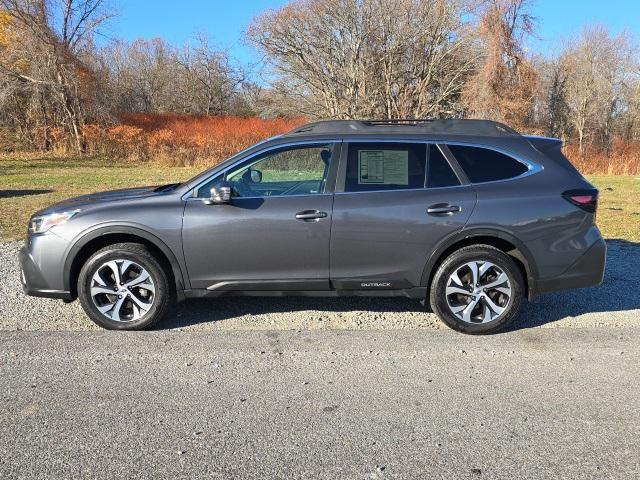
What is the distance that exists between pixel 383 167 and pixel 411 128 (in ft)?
1.83

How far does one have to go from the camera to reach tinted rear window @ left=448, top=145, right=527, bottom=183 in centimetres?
458

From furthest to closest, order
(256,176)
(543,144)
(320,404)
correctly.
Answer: (256,176) < (543,144) < (320,404)

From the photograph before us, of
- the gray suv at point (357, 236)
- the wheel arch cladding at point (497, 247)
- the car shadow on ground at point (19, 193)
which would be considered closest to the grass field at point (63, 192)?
the car shadow on ground at point (19, 193)

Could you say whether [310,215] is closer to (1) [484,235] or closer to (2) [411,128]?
(2) [411,128]

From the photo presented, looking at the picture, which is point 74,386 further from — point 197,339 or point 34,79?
point 34,79

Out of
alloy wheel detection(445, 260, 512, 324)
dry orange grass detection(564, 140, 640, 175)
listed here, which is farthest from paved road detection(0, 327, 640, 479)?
dry orange grass detection(564, 140, 640, 175)

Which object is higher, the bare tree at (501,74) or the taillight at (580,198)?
the bare tree at (501,74)

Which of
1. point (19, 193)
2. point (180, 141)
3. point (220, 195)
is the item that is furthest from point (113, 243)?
point (180, 141)

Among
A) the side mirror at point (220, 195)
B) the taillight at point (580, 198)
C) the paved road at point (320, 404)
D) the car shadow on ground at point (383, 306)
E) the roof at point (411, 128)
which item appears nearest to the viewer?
the paved road at point (320, 404)

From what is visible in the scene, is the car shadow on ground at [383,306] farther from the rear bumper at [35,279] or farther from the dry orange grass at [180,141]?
the dry orange grass at [180,141]

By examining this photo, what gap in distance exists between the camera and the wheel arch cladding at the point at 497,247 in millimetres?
4492

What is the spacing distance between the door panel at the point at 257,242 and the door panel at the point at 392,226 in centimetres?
14

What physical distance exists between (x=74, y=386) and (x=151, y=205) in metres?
1.63

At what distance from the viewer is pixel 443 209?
14.6ft
